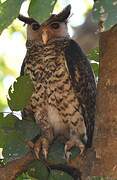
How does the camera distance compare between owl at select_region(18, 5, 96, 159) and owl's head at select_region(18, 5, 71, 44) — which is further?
owl's head at select_region(18, 5, 71, 44)

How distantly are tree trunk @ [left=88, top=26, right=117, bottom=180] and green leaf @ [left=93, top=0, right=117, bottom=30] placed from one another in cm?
52

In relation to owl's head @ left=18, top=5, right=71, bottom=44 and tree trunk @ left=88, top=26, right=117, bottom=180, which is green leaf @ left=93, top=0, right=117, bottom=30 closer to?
tree trunk @ left=88, top=26, right=117, bottom=180

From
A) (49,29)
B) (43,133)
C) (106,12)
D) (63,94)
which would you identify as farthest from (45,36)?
(106,12)

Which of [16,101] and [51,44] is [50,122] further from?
[16,101]

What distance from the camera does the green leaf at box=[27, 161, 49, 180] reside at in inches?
93.3

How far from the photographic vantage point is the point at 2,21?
5.37ft

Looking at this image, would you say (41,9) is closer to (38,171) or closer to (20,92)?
(20,92)

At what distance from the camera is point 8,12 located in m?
1.65

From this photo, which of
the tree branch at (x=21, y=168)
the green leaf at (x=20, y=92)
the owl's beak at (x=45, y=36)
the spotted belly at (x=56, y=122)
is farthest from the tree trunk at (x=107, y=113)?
the owl's beak at (x=45, y=36)

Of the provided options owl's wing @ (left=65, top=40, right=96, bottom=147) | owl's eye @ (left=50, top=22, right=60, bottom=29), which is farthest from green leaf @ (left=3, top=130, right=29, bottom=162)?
owl's eye @ (left=50, top=22, right=60, bottom=29)

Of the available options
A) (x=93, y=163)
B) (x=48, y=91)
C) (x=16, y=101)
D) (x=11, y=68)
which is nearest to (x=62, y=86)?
(x=48, y=91)

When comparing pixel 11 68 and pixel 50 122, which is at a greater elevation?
pixel 11 68

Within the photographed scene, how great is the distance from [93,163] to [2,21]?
81cm

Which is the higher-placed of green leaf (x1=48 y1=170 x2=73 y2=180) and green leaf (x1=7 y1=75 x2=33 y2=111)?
green leaf (x1=7 y1=75 x2=33 y2=111)
